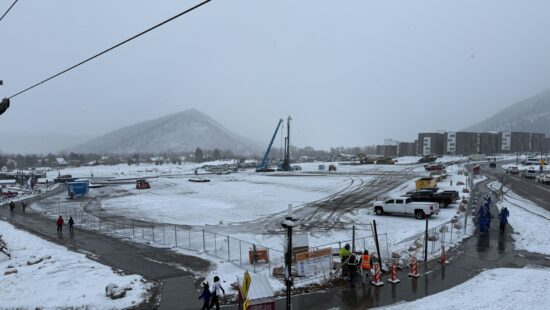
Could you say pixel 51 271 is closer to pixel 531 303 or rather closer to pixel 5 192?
pixel 531 303

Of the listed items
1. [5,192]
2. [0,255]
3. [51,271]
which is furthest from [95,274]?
[5,192]

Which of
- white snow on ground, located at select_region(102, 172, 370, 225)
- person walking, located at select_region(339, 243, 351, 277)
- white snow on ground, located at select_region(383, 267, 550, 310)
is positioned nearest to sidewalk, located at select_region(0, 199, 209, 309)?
person walking, located at select_region(339, 243, 351, 277)

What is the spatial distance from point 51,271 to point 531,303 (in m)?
20.9

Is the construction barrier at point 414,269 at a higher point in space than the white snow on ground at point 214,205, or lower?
higher

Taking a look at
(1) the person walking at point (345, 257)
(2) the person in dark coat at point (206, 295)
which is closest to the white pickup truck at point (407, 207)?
(1) the person walking at point (345, 257)

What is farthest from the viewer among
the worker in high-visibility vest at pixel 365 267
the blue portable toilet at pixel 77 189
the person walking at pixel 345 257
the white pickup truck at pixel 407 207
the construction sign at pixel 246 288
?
the blue portable toilet at pixel 77 189

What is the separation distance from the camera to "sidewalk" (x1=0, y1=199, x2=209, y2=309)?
1502 centimetres

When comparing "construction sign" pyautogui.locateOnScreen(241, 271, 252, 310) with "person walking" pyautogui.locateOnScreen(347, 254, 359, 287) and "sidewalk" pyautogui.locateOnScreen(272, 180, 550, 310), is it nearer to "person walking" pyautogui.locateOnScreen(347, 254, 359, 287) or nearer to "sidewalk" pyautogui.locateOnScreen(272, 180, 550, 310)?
"sidewalk" pyautogui.locateOnScreen(272, 180, 550, 310)

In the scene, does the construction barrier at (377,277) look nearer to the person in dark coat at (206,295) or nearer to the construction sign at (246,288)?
the construction sign at (246,288)

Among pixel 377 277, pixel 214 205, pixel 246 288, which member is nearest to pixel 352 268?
pixel 377 277

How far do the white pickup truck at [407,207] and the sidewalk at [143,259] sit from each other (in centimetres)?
1827

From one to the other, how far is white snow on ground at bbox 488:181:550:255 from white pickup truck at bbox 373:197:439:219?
5545mm

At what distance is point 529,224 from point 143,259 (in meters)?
26.2

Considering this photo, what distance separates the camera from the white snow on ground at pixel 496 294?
13102 millimetres
